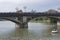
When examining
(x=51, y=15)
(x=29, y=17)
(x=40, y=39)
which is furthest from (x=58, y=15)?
(x=40, y=39)

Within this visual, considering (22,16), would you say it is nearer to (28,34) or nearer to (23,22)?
(23,22)

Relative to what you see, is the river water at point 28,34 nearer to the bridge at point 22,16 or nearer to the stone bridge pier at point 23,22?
the bridge at point 22,16

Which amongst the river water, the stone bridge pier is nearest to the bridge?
the stone bridge pier

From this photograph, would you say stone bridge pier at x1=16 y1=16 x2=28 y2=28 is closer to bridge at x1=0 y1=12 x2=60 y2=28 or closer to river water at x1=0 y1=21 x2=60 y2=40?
bridge at x1=0 y1=12 x2=60 y2=28

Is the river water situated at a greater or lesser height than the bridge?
lesser

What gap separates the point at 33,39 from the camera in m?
49.0

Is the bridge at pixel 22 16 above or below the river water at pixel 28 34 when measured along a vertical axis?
above

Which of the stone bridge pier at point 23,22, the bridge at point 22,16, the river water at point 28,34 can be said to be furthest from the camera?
the stone bridge pier at point 23,22

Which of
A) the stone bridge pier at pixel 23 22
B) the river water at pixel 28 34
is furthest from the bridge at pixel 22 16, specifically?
the river water at pixel 28 34

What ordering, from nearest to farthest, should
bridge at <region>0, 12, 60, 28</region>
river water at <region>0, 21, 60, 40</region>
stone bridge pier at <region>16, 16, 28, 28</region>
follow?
river water at <region>0, 21, 60, 40</region>
bridge at <region>0, 12, 60, 28</region>
stone bridge pier at <region>16, 16, 28, 28</region>

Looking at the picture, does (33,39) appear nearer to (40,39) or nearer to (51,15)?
(40,39)

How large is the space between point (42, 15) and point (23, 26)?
26.1ft

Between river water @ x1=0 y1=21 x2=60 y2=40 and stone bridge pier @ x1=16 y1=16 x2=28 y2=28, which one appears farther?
stone bridge pier @ x1=16 y1=16 x2=28 y2=28

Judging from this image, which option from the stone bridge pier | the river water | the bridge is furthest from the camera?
the stone bridge pier
